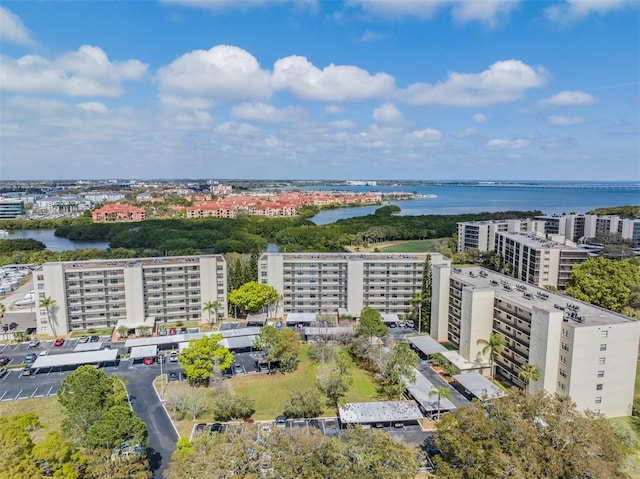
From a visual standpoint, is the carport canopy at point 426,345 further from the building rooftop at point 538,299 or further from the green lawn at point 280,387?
the building rooftop at point 538,299

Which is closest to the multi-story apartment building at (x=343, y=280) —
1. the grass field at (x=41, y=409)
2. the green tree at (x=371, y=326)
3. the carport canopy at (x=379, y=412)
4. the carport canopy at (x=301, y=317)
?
the carport canopy at (x=301, y=317)

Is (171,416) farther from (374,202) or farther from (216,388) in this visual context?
(374,202)

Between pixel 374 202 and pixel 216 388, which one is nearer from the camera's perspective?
pixel 216 388

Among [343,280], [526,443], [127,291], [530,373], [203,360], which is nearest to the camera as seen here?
[526,443]

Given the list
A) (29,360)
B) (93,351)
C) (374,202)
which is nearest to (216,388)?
(93,351)

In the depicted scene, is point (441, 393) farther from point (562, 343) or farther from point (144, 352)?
point (144, 352)

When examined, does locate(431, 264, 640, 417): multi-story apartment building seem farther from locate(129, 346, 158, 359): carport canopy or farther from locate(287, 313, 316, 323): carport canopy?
locate(129, 346, 158, 359): carport canopy

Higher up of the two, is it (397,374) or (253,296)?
(253,296)

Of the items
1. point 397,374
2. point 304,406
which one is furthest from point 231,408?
point 397,374
